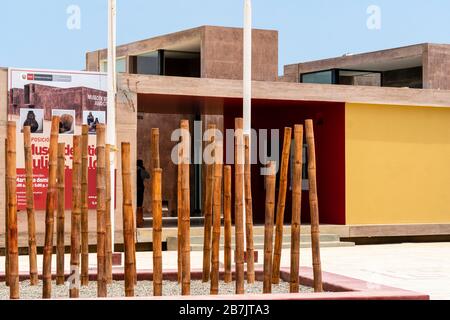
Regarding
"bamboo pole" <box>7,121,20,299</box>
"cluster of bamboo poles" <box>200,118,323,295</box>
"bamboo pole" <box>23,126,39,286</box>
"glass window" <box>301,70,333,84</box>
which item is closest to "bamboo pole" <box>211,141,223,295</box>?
"cluster of bamboo poles" <box>200,118,323,295</box>

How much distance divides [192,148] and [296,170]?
18629 millimetres

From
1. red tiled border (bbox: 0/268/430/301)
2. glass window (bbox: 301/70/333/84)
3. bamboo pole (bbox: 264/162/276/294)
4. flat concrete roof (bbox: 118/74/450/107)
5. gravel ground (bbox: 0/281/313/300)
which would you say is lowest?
gravel ground (bbox: 0/281/313/300)

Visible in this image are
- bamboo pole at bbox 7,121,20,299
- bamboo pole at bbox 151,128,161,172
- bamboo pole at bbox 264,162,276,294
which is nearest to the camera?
bamboo pole at bbox 7,121,20,299

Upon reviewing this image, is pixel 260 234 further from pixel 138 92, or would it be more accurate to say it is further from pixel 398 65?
pixel 398 65

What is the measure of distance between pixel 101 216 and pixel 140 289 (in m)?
1.20

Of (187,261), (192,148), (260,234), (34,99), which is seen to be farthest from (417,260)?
(192,148)

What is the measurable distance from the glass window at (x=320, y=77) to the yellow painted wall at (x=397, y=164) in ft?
28.2

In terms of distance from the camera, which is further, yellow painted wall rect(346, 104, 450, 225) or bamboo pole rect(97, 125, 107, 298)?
yellow painted wall rect(346, 104, 450, 225)

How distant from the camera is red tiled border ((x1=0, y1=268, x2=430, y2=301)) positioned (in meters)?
7.48

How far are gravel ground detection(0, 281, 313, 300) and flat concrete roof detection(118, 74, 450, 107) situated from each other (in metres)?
7.65

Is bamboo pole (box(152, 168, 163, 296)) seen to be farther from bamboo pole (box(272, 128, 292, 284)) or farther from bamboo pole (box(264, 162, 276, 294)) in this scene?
bamboo pole (box(272, 128, 292, 284))

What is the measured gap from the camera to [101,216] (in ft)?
26.7

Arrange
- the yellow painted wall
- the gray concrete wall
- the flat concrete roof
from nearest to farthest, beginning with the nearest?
the flat concrete roof, the yellow painted wall, the gray concrete wall

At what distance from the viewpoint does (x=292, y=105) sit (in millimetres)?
19953
